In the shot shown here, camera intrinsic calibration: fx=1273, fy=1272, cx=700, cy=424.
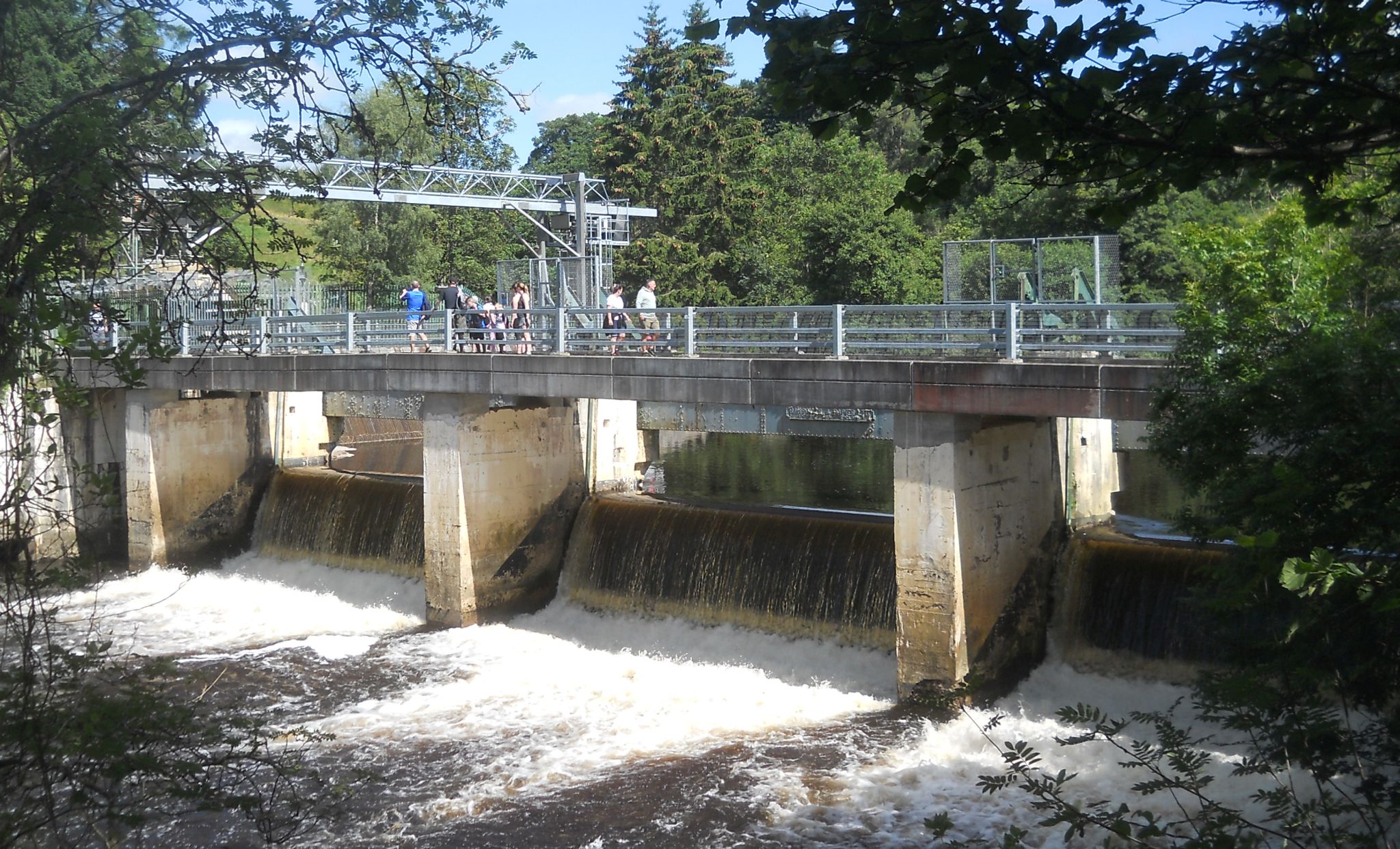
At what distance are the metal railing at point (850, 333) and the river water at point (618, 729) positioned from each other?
415cm

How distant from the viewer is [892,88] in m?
4.55

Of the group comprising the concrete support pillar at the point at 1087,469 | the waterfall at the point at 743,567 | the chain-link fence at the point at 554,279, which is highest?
the chain-link fence at the point at 554,279

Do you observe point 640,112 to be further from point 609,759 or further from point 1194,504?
point 609,759

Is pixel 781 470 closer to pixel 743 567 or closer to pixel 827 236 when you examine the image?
pixel 827 236

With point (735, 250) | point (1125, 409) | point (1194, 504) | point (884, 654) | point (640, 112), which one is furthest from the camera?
point (640, 112)

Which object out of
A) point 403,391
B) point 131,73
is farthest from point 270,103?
point 403,391

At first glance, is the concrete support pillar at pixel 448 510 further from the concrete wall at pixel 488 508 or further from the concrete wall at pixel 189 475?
the concrete wall at pixel 189 475

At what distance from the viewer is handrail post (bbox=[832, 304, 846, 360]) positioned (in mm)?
16156

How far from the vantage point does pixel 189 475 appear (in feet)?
89.1

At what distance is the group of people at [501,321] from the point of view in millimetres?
19938

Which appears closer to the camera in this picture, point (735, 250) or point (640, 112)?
point (735, 250)

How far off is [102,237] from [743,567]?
13.7 m

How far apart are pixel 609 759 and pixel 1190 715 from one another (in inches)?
262

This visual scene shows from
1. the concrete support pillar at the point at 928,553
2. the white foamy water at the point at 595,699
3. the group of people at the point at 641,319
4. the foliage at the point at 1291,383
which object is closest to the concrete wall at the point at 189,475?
the white foamy water at the point at 595,699
